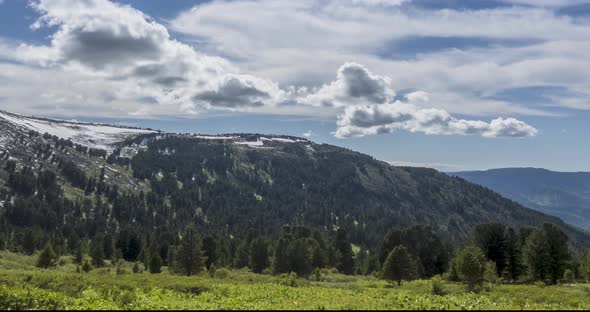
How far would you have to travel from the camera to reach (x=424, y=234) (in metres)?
110

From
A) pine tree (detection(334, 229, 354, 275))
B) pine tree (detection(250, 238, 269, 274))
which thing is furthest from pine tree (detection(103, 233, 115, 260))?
pine tree (detection(334, 229, 354, 275))

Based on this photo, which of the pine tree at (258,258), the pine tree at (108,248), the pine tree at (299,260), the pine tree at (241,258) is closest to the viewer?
the pine tree at (299,260)

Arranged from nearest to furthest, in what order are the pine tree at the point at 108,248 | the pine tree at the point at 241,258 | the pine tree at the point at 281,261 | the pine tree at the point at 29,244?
the pine tree at the point at 281,261 → the pine tree at the point at 241,258 → the pine tree at the point at 29,244 → the pine tree at the point at 108,248

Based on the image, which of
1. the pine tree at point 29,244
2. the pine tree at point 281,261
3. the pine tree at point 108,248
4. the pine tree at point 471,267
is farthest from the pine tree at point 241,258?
the pine tree at point 471,267

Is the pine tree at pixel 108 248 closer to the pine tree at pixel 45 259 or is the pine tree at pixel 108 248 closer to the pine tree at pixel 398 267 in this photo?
the pine tree at pixel 45 259

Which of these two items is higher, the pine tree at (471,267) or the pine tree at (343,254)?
the pine tree at (471,267)

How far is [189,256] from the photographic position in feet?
287

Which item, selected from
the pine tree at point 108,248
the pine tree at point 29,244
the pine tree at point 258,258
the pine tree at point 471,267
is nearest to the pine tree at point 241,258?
the pine tree at point 258,258

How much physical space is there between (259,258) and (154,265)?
29106 mm

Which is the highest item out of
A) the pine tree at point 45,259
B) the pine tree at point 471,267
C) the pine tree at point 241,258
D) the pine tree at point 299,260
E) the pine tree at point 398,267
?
the pine tree at point 471,267

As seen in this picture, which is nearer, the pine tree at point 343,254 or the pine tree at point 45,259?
the pine tree at point 45,259

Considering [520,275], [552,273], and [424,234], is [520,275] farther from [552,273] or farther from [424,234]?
[424,234]

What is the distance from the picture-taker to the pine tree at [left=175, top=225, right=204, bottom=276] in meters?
87.0

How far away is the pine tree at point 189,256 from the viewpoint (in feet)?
285
